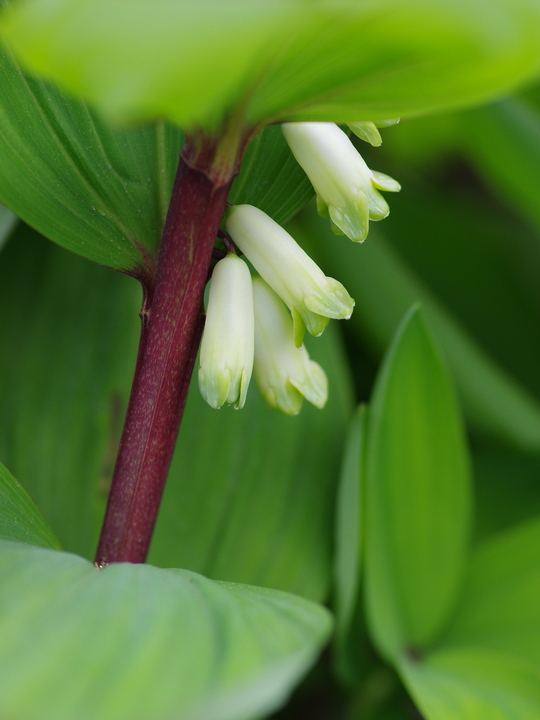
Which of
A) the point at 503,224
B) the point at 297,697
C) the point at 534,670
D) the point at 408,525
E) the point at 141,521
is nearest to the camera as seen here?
the point at 141,521

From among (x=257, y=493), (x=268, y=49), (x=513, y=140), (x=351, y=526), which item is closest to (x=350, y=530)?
(x=351, y=526)

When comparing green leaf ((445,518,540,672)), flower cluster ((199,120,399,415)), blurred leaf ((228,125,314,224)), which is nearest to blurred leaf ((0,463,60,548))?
flower cluster ((199,120,399,415))

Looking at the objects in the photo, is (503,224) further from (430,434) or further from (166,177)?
(166,177)

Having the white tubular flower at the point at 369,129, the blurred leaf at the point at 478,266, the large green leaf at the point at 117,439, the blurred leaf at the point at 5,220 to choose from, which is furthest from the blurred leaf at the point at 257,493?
the blurred leaf at the point at 478,266

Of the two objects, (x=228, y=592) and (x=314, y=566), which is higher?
(x=228, y=592)

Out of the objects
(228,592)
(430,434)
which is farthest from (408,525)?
(228,592)

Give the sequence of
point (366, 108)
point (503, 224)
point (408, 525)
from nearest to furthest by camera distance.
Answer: point (366, 108) → point (408, 525) → point (503, 224)

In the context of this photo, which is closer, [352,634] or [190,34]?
[190,34]
